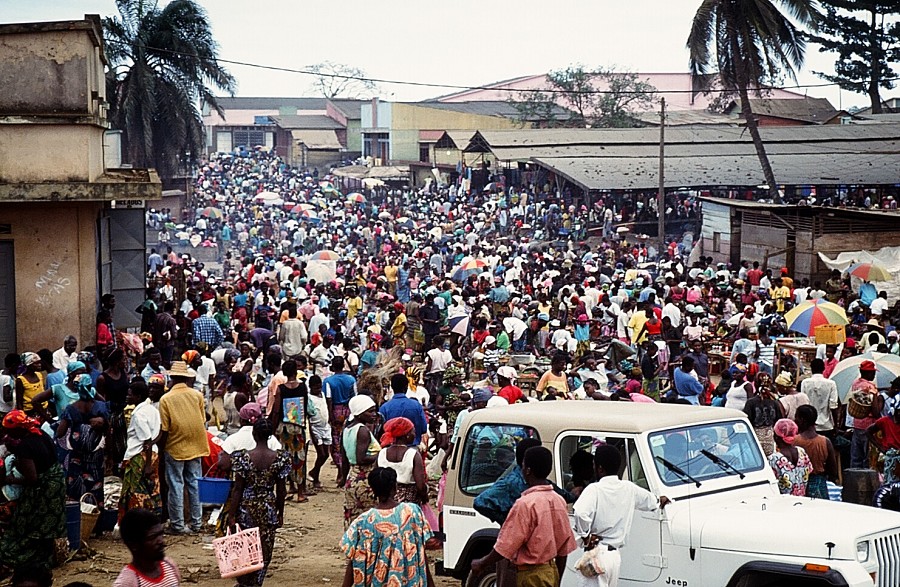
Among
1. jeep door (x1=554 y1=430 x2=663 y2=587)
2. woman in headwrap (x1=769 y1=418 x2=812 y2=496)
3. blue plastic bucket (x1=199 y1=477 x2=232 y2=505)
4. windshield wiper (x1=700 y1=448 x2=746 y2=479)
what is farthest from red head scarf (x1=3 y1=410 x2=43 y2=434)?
woman in headwrap (x1=769 y1=418 x2=812 y2=496)

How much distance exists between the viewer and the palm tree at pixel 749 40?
33.4 metres

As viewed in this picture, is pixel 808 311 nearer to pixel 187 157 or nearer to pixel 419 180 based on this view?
pixel 187 157

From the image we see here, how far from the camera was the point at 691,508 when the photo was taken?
21.0 feet

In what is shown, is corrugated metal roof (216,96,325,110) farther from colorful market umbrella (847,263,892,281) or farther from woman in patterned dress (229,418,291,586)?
woman in patterned dress (229,418,291,586)

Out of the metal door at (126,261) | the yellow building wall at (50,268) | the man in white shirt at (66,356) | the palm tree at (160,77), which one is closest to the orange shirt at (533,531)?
the man in white shirt at (66,356)

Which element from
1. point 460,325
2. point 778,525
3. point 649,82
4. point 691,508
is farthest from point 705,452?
point 649,82

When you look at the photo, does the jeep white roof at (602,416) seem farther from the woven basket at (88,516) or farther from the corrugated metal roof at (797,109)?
the corrugated metal roof at (797,109)

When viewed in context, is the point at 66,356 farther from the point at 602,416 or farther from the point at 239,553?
the point at 602,416

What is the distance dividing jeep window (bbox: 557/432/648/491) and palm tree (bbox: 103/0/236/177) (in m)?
37.3

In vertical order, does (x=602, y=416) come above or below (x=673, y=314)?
above

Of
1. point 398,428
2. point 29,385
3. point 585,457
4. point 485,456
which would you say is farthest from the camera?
point 29,385

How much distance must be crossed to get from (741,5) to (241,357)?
23267mm

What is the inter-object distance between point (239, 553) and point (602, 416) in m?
2.47

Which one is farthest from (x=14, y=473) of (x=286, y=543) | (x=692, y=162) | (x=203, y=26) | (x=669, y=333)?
(x=203, y=26)
